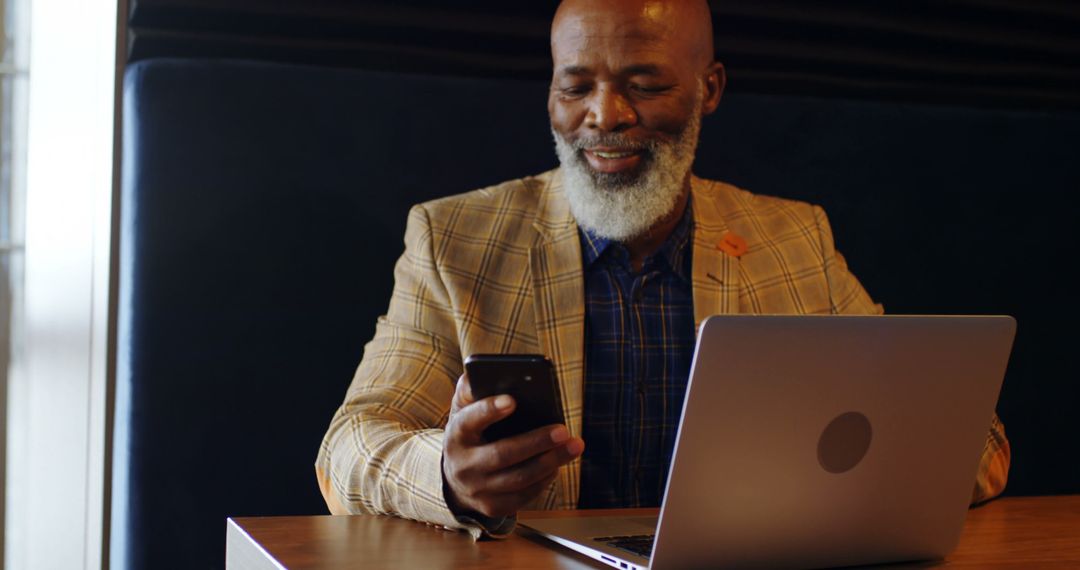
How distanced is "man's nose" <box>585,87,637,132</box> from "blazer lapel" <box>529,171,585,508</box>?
0.53 feet

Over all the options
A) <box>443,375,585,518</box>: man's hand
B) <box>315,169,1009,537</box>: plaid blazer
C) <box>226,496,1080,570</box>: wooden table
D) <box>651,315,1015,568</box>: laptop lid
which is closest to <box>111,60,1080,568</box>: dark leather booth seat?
<box>315,169,1009,537</box>: plaid blazer

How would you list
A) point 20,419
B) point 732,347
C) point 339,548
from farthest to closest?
point 20,419 → point 339,548 → point 732,347

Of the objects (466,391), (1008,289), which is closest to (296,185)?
(466,391)

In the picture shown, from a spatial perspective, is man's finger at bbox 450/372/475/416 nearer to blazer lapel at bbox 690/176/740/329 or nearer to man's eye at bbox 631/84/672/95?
blazer lapel at bbox 690/176/740/329

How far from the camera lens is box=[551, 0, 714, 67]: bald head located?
7.24 feet

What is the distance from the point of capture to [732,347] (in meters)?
1.09

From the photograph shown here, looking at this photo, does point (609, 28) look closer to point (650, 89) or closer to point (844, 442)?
point (650, 89)

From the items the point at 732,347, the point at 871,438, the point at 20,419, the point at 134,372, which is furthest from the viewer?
the point at 20,419

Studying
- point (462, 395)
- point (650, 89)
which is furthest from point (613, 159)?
point (462, 395)

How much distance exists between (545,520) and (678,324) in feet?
2.55

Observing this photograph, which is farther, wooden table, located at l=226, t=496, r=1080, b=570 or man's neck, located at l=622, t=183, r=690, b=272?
man's neck, located at l=622, t=183, r=690, b=272

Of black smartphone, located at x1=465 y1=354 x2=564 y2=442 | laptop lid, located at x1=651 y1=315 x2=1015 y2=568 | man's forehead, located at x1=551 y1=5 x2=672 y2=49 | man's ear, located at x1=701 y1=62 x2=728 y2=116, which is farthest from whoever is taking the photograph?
man's ear, located at x1=701 y1=62 x2=728 y2=116

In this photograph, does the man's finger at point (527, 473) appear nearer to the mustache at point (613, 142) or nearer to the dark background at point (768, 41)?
the mustache at point (613, 142)

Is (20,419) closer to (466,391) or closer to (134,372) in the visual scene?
(134,372)
